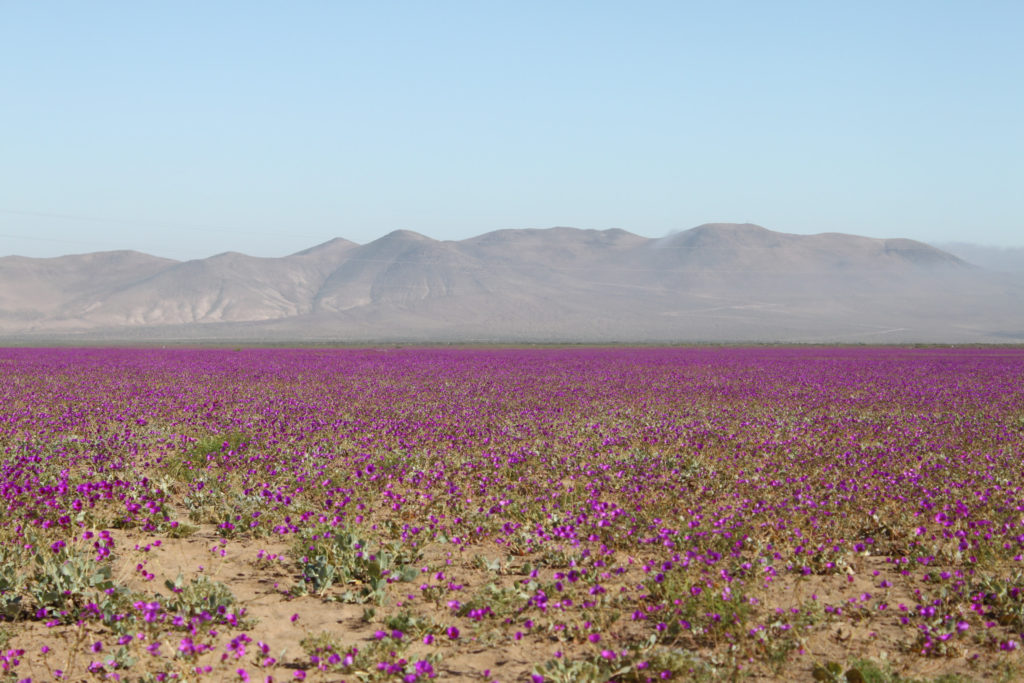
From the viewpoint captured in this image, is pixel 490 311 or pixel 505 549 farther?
pixel 490 311

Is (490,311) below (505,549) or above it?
above

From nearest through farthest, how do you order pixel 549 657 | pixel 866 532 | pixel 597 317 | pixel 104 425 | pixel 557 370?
pixel 549 657 → pixel 866 532 → pixel 104 425 → pixel 557 370 → pixel 597 317

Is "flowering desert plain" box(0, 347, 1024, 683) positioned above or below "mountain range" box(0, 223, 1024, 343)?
below

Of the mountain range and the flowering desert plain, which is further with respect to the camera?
the mountain range

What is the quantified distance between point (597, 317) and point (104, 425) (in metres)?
141

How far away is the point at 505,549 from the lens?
725 centimetres

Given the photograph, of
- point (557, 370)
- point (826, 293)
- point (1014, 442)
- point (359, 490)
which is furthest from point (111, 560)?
point (826, 293)

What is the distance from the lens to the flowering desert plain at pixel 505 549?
504cm

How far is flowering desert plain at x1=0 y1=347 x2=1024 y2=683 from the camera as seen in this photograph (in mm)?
5035

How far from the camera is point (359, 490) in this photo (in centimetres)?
901

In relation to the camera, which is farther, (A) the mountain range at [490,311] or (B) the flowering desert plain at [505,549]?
(A) the mountain range at [490,311]

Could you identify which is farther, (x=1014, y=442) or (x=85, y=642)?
(x=1014, y=442)

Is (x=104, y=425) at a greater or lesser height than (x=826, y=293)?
lesser

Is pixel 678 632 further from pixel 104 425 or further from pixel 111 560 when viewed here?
pixel 104 425
